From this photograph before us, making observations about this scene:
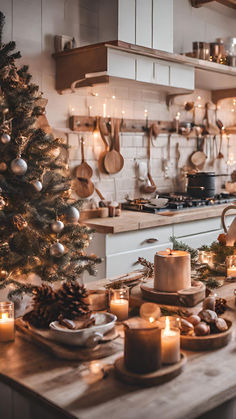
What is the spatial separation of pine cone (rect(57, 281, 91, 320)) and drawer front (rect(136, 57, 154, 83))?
2520mm

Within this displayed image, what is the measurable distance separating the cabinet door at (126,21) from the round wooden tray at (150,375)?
2.86 metres

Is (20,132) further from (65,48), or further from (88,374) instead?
(88,374)

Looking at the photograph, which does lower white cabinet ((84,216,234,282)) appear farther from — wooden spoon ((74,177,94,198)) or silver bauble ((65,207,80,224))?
silver bauble ((65,207,80,224))

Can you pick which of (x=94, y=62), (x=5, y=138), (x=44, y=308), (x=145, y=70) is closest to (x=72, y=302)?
(x=44, y=308)

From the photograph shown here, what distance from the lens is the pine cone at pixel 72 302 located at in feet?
4.56

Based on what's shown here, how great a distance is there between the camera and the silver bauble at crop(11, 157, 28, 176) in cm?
234

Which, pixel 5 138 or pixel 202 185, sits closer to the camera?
pixel 5 138

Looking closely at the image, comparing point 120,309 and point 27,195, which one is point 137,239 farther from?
point 120,309

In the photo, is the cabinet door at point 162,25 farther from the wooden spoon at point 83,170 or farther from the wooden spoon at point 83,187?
the wooden spoon at point 83,187

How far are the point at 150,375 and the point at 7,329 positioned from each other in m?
0.48

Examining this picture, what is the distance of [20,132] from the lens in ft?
8.18

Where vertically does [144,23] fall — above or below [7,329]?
above

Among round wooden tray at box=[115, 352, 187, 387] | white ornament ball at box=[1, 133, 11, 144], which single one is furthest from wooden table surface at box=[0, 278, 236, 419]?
white ornament ball at box=[1, 133, 11, 144]

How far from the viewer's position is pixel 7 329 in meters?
1.42
